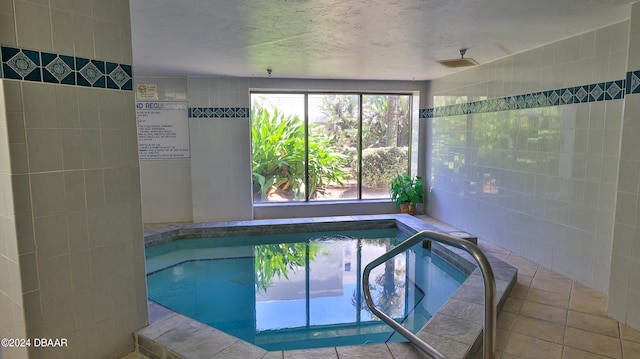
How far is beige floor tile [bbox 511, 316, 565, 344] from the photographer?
252cm

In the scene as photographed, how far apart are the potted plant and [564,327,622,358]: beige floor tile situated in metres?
3.82

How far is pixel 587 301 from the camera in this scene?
3.06 metres

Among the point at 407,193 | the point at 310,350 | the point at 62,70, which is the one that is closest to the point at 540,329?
the point at 310,350

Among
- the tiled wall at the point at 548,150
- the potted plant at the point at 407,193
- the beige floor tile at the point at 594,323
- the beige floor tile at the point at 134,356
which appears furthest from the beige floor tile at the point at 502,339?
the potted plant at the point at 407,193

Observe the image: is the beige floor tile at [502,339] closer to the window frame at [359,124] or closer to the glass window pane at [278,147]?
the window frame at [359,124]

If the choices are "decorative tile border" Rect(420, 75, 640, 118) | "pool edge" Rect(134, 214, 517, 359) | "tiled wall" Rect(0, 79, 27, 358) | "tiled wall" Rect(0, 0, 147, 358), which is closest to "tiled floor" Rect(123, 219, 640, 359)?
"pool edge" Rect(134, 214, 517, 359)

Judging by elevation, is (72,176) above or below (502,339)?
above

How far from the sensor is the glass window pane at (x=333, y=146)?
6500 millimetres

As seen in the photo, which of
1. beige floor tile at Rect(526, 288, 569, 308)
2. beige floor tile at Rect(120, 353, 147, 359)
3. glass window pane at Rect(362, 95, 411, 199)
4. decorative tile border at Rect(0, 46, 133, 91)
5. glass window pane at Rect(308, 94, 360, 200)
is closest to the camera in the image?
decorative tile border at Rect(0, 46, 133, 91)

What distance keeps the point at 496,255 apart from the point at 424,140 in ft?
9.33

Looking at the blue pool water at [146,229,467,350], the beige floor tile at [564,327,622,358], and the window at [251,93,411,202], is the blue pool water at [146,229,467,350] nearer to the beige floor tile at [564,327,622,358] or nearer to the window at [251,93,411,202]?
the beige floor tile at [564,327,622,358]

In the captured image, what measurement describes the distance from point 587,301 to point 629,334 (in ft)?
1.70

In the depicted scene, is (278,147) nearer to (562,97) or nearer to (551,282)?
(562,97)

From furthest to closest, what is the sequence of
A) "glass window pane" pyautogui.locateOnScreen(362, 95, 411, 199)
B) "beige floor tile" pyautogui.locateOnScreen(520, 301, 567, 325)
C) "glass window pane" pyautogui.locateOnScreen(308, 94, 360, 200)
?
"glass window pane" pyautogui.locateOnScreen(362, 95, 411, 199) → "glass window pane" pyautogui.locateOnScreen(308, 94, 360, 200) → "beige floor tile" pyautogui.locateOnScreen(520, 301, 567, 325)
